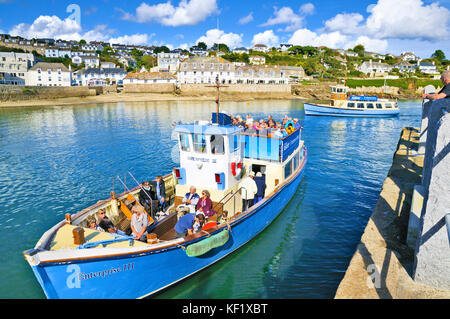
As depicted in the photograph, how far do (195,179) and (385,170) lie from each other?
16.8 meters

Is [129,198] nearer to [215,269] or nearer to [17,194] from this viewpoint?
[215,269]

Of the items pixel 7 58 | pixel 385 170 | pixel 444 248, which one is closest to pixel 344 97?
pixel 385 170

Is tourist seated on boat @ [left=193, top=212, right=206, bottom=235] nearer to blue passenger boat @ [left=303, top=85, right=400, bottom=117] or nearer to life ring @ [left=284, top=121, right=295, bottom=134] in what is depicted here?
life ring @ [left=284, top=121, right=295, bottom=134]

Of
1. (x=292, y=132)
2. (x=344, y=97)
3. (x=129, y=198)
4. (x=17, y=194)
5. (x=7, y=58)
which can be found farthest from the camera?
(x=7, y=58)

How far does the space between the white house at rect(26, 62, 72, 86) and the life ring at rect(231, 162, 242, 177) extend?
95297 mm

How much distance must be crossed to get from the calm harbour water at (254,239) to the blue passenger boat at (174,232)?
0.96 metres

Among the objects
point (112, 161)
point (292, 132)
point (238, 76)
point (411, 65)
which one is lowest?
point (112, 161)

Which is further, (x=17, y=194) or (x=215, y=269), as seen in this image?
(x=17, y=194)

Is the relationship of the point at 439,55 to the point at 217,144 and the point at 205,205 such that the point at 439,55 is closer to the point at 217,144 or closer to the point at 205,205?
the point at 217,144

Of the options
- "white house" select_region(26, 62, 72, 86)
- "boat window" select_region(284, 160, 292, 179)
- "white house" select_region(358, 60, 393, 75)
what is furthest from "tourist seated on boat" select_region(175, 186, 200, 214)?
"white house" select_region(358, 60, 393, 75)

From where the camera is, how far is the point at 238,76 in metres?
100

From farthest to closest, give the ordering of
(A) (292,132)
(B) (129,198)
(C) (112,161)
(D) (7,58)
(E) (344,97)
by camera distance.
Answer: (D) (7,58) < (E) (344,97) < (C) (112,161) < (A) (292,132) < (B) (129,198)

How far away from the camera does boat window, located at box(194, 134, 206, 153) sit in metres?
11.3

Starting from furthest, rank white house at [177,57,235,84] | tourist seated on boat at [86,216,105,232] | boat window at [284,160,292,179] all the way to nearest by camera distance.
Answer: white house at [177,57,235,84]
boat window at [284,160,292,179]
tourist seated on boat at [86,216,105,232]
